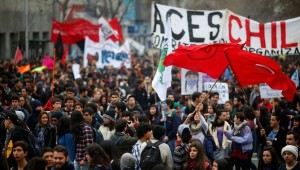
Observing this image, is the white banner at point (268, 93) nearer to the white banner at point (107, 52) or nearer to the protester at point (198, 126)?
the protester at point (198, 126)

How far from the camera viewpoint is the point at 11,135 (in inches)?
472

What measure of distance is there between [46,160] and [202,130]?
4470 mm

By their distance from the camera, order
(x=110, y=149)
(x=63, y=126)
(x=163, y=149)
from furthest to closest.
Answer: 1. (x=63, y=126)
2. (x=163, y=149)
3. (x=110, y=149)

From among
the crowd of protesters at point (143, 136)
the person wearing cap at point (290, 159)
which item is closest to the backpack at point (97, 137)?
the crowd of protesters at point (143, 136)

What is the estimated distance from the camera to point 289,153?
1067 centimetres

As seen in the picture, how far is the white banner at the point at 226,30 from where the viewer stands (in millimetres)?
18125

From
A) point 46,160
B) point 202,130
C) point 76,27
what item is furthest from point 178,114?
point 76,27

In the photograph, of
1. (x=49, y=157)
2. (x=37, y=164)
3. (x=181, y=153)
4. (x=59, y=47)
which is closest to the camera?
(x=37, y=164)

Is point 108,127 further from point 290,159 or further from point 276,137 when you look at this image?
point 290,159

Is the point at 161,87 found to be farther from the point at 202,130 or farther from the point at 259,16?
the point at 259,16

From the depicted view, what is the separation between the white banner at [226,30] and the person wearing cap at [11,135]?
599 centimetres

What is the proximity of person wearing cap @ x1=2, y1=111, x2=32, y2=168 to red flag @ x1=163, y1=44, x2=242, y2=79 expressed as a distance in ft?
8.96

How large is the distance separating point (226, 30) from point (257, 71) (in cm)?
550

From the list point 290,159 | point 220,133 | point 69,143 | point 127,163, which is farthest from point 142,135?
point 220,133
